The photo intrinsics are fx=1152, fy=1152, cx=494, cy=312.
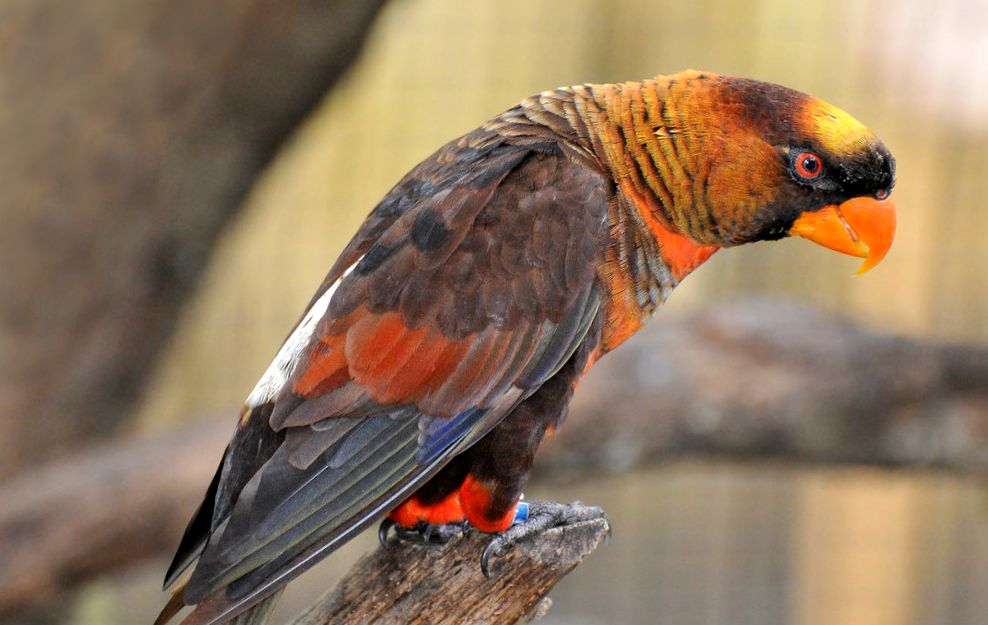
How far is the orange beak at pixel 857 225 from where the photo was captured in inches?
91.7

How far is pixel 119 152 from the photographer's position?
3.79 m

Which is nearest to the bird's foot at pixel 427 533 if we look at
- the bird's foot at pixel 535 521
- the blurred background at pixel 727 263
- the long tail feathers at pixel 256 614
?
the bird's foot at pixel 535 521

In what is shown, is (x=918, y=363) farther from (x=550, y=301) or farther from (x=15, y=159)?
(x=15, y=159)

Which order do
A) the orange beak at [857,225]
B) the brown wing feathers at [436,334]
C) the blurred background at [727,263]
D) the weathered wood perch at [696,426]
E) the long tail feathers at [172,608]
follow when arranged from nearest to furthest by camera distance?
the long tail feathers at [172,608] < the brown wing feathers at [436,334] < the orange beak at [857,225] < the weathered wood perch at [696,426] < the blurred background at [727,263]

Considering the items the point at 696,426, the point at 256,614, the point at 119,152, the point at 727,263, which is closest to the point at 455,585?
the point at 256,614

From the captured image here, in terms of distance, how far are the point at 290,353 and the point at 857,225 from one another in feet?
3.83

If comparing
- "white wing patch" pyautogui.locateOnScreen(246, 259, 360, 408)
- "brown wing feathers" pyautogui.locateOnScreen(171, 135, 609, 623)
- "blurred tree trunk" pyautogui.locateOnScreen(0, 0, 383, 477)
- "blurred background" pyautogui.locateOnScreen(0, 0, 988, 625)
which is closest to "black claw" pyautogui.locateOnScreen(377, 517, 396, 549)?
"brown wing feathers" pyautogui.locateOnScreen(171, 135, 609, 623)

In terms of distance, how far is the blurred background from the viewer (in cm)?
504

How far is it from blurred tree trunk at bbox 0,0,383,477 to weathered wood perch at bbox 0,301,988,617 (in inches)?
16.2

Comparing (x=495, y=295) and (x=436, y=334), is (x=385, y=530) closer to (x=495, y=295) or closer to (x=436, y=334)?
(x=436, y=334)

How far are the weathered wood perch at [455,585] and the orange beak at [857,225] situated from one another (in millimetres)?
781

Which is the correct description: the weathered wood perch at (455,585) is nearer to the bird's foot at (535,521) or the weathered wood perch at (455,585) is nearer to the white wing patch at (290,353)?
the bird's foot at (535,521)

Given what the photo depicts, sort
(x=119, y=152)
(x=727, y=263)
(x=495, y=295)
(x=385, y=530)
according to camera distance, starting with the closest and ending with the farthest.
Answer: (x=495, y=295) → (x=385, y=530) → (x=119, y=152) → (x=727, y=263)

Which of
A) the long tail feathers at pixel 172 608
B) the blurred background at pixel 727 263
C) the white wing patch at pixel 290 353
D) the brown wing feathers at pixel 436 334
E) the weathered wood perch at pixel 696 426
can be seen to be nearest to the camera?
the long tail feathers at pixel 172 608
